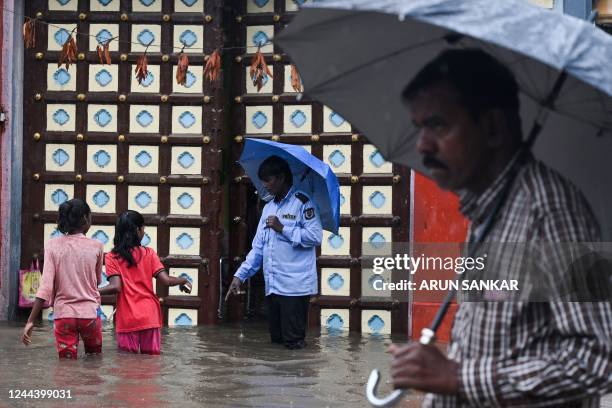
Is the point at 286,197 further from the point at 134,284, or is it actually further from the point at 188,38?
the point at 188,38

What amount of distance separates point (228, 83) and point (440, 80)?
10026 mm

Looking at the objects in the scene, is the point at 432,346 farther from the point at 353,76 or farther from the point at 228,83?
the point at 228,83

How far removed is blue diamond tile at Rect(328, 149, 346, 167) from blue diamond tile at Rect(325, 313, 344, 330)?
1622 mm

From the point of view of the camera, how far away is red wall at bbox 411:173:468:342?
36.7 ft

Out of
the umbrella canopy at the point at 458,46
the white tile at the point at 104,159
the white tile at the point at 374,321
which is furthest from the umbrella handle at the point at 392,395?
the white tile at the point at 104,159

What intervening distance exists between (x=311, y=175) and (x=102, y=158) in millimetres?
3065

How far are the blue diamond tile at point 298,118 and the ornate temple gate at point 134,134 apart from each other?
78 cm

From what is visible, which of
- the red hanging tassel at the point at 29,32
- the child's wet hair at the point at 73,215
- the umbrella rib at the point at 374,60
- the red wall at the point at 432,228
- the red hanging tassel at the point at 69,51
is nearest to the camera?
the umbrella rib at the point at 374,60

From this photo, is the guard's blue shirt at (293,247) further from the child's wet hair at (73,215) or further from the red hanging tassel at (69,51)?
the red hanging tassel at (69,51)

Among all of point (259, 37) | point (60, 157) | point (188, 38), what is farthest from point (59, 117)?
point (259, 37)

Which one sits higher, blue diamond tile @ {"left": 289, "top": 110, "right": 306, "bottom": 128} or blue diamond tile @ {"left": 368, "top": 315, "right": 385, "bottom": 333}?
blue diamond tile @ {"left": 289, "top": 110, "right": 306, "bottom": 128}

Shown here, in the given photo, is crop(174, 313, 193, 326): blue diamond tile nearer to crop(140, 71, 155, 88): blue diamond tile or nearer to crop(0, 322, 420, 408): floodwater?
crop(0, 322, 420, 408): floodwater

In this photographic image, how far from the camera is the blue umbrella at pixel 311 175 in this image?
10.4 metres

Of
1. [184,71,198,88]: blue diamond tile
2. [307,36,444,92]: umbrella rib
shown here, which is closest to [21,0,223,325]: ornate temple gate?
[184,71,198,88]: blue diamond tile
